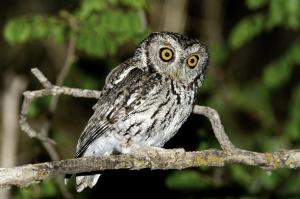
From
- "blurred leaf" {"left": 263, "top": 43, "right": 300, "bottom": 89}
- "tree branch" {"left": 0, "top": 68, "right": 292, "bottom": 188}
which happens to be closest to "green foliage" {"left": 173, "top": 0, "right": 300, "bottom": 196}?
"blurred leaf" {"left": 263, "top": 43, "right": 300, "bottom": 89}


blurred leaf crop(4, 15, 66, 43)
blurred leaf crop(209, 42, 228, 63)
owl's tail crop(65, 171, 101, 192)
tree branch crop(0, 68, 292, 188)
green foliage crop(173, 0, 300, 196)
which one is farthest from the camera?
blurred leaf crop(209, 42, 228, 63)

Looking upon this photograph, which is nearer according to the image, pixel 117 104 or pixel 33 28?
pixel 117 104

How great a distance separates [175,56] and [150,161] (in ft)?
2.73

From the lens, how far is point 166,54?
3742 millimetres

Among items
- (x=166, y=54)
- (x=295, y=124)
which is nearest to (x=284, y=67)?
(x=295, y=124)

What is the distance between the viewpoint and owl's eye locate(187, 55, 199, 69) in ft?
12.3

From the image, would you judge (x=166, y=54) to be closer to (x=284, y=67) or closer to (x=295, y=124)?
(x=284, y=67)

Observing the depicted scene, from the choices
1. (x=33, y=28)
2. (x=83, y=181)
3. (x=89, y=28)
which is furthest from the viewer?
(x=89, y=28)

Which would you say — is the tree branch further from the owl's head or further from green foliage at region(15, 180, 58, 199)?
green foliage at region(15, 180, 58, 199)

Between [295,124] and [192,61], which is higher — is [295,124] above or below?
below

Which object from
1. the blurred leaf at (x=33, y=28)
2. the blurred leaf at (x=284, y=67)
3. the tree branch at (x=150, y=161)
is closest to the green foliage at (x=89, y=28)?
the blurred leaf at (x=33, y=28)

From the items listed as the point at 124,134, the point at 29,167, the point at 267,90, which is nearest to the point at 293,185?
the point at 267,90

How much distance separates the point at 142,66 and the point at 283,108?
14.1 feet

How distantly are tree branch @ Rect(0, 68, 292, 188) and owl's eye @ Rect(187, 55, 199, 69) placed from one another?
0.41 m
